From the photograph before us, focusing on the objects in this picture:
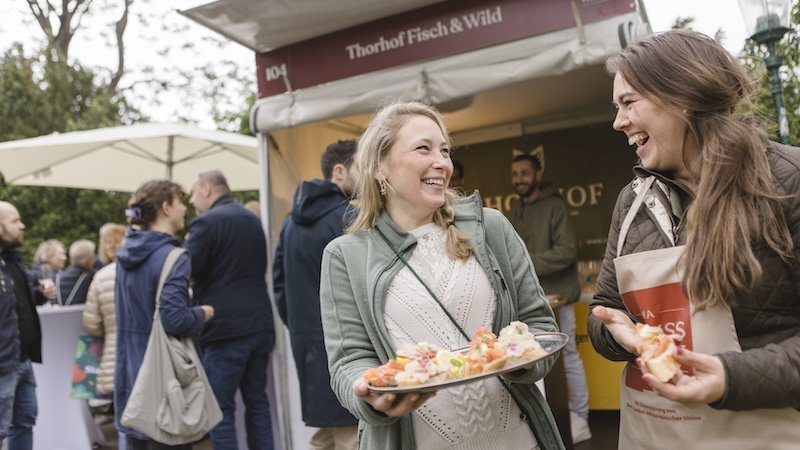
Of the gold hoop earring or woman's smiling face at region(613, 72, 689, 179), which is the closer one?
woman's smiling face at region(613, 72, 689, 179)

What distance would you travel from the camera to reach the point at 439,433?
1.78m

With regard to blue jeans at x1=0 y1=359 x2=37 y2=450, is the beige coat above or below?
above

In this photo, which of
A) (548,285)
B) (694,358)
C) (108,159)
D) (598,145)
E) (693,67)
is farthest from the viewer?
(108,159)

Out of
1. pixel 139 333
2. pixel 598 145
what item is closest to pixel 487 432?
pixel 139 333

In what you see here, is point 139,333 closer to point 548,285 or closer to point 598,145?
point 548,285

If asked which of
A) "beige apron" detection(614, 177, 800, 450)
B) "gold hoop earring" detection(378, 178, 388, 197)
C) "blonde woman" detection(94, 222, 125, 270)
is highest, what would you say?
"blonde woman" detection(94, 222, 125, 270)

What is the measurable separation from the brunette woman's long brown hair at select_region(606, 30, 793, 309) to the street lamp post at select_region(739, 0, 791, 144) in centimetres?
364

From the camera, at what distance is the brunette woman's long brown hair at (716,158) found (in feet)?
4.58

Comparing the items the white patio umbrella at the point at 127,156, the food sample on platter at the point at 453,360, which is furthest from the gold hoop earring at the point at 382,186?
the white patio umbrella at the point at 127,156

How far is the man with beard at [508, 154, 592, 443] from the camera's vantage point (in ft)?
16.2

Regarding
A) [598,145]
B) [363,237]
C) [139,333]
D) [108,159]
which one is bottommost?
[139,333]

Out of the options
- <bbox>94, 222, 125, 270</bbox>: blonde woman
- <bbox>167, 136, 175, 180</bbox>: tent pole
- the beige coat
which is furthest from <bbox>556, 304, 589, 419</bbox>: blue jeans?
<bbox>167, 136, 175, 180</bbox>: tent pole

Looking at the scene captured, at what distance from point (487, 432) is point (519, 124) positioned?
500 centimetres

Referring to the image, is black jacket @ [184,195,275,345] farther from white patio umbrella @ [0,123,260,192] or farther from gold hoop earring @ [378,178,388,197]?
gold hoop earring @ [378,178,388,197]
